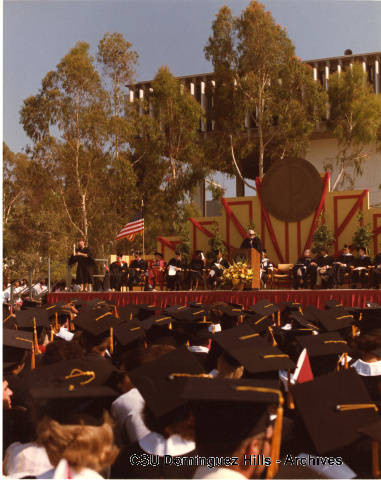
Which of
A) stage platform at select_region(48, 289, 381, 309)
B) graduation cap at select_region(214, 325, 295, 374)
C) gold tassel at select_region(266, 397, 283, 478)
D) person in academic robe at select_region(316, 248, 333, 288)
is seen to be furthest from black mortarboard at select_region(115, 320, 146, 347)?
person in academic robe at select_region(316, 248, 333, 288)

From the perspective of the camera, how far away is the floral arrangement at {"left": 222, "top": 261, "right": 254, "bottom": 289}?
1300 centimetres

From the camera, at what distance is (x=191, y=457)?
235 cm

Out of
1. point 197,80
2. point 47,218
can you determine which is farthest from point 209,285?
point 197,80

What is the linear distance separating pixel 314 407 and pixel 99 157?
23.5m

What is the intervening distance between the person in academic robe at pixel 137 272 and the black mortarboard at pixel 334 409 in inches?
512

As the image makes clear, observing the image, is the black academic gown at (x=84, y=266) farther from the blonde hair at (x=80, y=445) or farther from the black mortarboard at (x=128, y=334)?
the blonde hair at (x=80, y=445)

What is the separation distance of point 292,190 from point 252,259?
13.3 ft

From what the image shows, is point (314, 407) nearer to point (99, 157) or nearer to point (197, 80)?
point (99, 157)

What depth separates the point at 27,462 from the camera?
221 cm

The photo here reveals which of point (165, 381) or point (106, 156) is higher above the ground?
point (106, 156)

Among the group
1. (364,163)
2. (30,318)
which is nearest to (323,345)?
(30,318)

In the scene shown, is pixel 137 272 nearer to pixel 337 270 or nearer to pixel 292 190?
pixel 292 190

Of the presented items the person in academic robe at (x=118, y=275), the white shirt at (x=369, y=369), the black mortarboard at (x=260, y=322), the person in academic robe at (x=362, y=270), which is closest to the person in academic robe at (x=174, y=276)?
the person in academic robe at (x=118, y=275)

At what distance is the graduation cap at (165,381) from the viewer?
8.38ft
